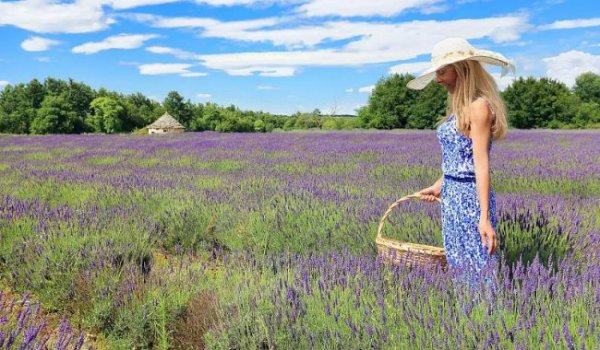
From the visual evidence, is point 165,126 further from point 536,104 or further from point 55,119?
point 536,104

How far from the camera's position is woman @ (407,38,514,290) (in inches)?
94.0

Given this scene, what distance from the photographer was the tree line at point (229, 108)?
1946 inches

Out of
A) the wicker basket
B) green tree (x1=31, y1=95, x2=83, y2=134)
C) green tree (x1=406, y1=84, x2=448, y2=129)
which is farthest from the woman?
green tree (x1=31, y1=95, x2=83, y2=134)

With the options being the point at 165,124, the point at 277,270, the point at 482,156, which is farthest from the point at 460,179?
the point at 165,124

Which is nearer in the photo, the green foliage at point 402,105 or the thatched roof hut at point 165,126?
the thatched roof hut at point 165,126

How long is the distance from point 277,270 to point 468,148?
1201mm

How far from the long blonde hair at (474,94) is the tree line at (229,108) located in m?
47.4

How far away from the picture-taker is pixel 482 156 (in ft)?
7.77

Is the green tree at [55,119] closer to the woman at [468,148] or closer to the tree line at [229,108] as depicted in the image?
the tree line at [229,108]

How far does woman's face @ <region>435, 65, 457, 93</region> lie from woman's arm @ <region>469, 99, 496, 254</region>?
267 mm

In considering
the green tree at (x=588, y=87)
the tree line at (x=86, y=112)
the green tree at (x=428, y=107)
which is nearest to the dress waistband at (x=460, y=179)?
the green tree at (x=428, y=107)

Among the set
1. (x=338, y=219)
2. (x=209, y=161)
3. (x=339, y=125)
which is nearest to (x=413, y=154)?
(x=209, y=161)

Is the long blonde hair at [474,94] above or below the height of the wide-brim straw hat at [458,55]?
below

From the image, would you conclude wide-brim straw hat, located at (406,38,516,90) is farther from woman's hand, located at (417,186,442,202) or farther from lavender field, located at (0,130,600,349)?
lavender field, located at (0,130,600,349)
